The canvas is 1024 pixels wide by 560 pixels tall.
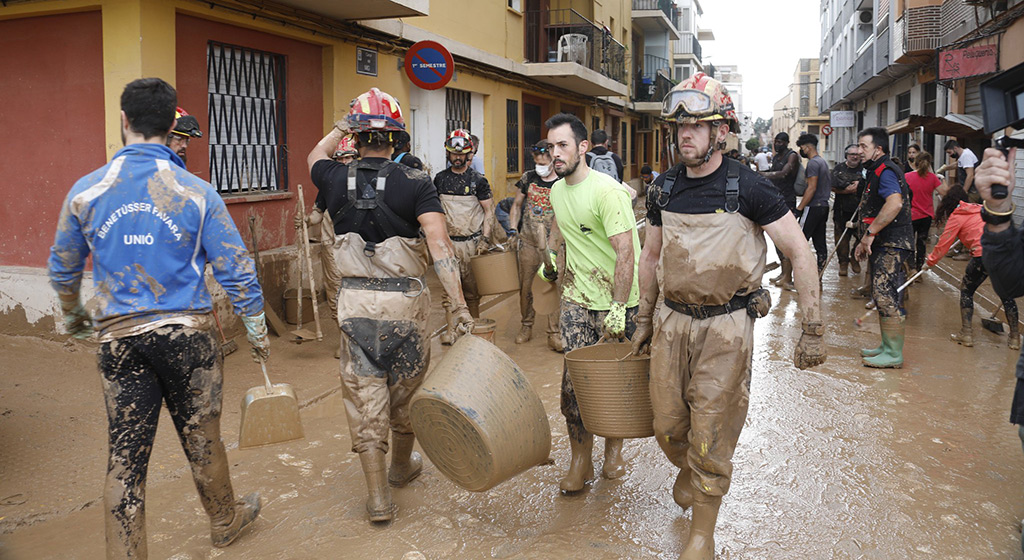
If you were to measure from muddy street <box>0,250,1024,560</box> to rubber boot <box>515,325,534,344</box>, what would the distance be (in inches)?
58.0

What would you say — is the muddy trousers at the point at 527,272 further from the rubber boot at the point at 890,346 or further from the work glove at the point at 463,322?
the work glove at the point at 463,322

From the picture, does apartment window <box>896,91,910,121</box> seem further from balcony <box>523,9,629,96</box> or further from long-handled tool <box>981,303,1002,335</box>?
long-handled tool <box>981,303,1002,335</box>

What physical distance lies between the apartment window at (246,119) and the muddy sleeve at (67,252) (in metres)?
4.94

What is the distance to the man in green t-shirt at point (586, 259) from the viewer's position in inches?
172

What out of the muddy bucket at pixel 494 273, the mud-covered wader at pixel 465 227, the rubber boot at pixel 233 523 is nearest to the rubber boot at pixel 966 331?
the muddy bucket at pixel 494 273

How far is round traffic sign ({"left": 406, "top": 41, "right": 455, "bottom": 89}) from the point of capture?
1006cm

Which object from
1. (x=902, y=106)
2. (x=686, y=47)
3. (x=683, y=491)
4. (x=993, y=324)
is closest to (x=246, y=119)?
(x=683, y=491)

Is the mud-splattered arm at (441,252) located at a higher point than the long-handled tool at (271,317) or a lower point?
higher

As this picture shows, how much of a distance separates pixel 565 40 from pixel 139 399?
623 inches

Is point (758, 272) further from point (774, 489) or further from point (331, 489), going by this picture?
point (331, 489)

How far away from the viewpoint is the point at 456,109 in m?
13.5

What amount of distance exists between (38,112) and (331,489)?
5.21 meters

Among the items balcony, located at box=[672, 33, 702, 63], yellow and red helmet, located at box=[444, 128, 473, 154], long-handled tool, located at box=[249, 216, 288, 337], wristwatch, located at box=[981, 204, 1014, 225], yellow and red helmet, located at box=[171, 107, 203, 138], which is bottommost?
long-handled tool, located at box=[249, 216, 288, 337]

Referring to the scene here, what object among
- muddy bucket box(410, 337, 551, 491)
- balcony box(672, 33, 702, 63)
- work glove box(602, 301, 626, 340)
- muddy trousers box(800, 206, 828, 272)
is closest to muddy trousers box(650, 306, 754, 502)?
work glove box(602, 301, 626, 340)
